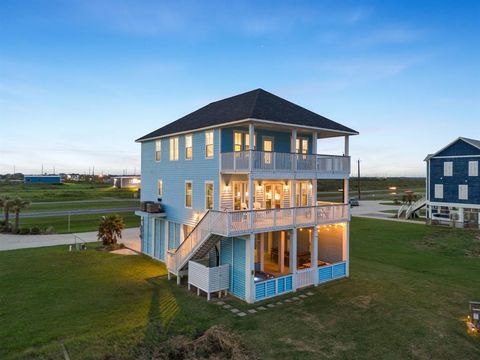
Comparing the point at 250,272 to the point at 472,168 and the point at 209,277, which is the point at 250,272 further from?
the point at 472,168

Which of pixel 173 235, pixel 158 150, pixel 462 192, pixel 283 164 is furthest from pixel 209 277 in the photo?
pixel 462 192

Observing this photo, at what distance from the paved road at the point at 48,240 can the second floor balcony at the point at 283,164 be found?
14.4 metres

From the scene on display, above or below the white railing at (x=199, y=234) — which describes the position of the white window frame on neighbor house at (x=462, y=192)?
above

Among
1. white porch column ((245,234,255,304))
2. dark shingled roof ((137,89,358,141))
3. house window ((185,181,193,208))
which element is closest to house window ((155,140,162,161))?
dark shingled roof ((137,89,358,141))

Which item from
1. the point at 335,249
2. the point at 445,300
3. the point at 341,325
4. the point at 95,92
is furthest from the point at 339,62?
the point at 95,92

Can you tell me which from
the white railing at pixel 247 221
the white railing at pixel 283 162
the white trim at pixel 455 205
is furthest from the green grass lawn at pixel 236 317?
the white trim at pixel 455 205

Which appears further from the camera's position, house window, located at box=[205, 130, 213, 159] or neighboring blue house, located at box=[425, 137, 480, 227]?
neighboring blue house, located at box=[425, 137, 480, 227]

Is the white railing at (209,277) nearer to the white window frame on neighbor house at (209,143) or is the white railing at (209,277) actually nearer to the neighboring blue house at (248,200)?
the neighboring blue house at (248,200)

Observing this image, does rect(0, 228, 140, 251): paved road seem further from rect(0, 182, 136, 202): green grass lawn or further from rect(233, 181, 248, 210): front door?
rect(0, 182, 136, 202): green grass lawn

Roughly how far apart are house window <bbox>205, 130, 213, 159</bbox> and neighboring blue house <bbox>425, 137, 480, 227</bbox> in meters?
31.8

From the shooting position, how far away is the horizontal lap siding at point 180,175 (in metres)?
17.1

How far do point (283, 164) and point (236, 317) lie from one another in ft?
24.2

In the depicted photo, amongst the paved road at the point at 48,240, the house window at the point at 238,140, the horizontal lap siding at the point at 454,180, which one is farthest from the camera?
the horizontal lap siding at the point at 454,180

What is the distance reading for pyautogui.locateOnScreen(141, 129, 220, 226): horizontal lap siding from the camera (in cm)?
1711
